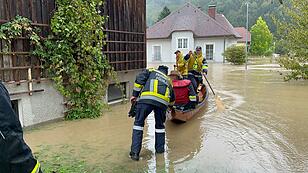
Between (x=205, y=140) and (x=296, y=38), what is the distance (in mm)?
11736

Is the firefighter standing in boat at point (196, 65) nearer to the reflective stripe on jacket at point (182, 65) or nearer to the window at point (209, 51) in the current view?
the reflective stripe on jacket at point (182, 65)

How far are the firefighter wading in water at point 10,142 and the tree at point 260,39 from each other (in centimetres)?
5266

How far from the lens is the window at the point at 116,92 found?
10997 millimetres

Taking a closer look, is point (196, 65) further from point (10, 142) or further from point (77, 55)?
point (10, 142)

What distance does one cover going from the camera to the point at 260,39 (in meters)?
51.0

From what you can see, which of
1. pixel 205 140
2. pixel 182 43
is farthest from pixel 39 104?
pixel 182 43

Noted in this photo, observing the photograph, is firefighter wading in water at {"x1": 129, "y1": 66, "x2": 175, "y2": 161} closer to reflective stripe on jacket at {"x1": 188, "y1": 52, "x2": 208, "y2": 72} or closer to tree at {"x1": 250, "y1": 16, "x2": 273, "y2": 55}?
reflective stripe on jacket at {"x1": 188, "y1": 52, "x2": 208, "y2": 72}

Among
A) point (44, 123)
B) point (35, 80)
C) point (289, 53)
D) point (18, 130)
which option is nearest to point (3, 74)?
point (35, 80)

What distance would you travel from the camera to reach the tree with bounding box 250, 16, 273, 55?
51.0 metres

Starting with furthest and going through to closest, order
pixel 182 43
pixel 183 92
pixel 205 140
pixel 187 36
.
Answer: pixel 182 43 → pixel 187 36 → pixel 183 92 → pixel 205 140

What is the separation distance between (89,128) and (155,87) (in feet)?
9.77

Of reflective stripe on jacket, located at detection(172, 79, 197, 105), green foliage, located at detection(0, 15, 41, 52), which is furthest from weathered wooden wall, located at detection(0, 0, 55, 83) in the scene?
reflective stripe on jacket, located at detection(172, 79, 197, 105)

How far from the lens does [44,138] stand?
7109 millimetres

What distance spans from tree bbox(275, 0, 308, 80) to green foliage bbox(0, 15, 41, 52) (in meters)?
13.2
